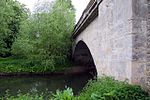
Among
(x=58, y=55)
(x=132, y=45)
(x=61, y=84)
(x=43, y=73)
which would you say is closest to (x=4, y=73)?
(x=43, y=73)

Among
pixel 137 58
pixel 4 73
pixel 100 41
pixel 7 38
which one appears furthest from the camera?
pixel 7 38

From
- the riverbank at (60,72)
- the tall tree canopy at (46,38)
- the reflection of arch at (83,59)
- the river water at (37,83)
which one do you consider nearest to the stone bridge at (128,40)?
the river water at (37,83)

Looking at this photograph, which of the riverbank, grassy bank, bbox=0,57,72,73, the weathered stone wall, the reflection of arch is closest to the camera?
the weathered stone wall

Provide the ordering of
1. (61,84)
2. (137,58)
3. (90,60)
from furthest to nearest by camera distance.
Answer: (90,60) → (61,84) → (137,58)

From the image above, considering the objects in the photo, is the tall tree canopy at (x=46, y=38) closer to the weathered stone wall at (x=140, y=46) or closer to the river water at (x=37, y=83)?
the river water at (x=37, y=83)

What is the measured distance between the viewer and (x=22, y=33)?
25.5m

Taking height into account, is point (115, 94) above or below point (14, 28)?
below

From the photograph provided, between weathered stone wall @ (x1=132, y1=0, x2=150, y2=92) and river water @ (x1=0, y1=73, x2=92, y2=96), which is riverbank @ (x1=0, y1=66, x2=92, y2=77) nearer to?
river water @ (x1=0, y1=73, x2=92, y2=96)

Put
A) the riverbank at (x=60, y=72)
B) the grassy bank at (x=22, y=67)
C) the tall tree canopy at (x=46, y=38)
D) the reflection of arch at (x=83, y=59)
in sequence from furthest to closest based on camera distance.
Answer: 1. the reflection of arch at (x=83, y=59)
2. the tall tree canopy at (x=46, y=38)
3. the grassy bank at (x=22, y=67)
4. the riverbank at (x=60, y=72)

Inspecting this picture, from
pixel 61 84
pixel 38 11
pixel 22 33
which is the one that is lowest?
pixel 61 84

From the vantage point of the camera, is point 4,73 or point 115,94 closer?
point 115,94

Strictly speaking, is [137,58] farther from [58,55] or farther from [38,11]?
[38,11]

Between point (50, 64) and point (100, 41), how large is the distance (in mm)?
12738

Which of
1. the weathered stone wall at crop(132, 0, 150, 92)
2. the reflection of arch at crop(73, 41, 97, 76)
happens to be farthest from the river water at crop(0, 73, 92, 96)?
the weathered stone wall at crop(132, 0, 150, 92)
